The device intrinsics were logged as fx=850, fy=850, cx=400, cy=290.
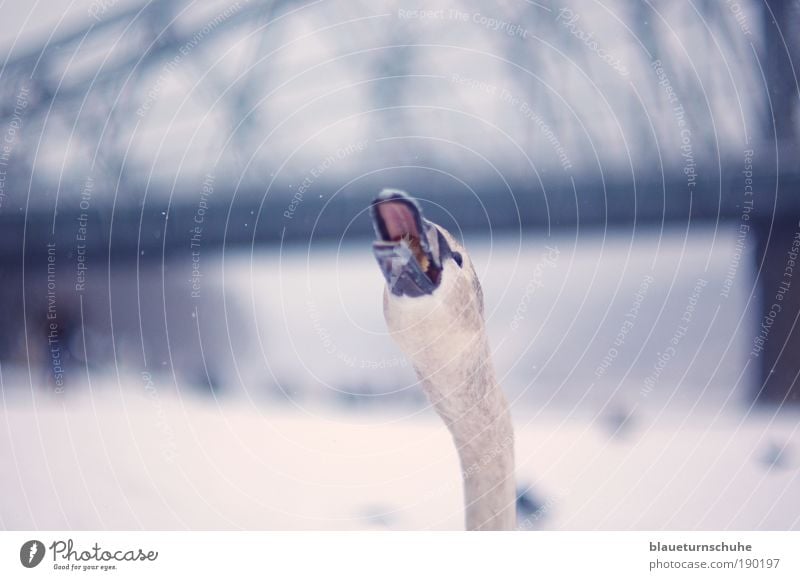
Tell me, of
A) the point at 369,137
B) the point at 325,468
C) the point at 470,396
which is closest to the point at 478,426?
the point at 470,396

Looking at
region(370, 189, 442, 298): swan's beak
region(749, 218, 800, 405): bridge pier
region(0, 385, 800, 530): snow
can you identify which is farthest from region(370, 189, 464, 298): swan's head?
region(749, 218, 800, 405): bridge pier

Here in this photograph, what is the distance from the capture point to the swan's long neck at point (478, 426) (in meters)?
0.85

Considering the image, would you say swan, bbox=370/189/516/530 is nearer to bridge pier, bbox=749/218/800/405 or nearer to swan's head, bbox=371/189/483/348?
swan's head, bbox=371/189/483/348

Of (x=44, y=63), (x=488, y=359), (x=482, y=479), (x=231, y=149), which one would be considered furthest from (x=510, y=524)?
(x=44, y=63)

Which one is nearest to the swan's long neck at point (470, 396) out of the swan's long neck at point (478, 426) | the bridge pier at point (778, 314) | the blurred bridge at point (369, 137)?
the swan's long neck at point (478, 426)

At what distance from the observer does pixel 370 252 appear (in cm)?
84

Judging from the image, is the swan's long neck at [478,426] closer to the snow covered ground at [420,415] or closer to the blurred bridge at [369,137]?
the snow covered ground at [420,415]

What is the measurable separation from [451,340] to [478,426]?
10 cm

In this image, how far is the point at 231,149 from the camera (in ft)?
2.82

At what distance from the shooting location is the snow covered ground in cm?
86

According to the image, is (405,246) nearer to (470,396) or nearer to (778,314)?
(470,396)

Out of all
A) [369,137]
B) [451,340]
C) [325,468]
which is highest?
[369,137]

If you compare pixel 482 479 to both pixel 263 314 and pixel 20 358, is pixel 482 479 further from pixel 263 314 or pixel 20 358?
pixel 20 358
